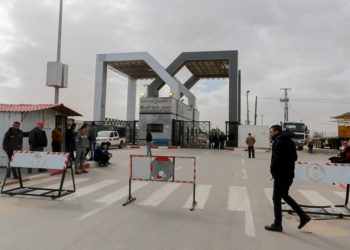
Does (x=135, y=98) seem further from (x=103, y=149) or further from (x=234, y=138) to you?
(x=103, y=149)

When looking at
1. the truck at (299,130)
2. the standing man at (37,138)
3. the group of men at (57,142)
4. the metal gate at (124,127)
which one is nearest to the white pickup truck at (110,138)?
the metal gate at (124,127)

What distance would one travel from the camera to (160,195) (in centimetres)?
993

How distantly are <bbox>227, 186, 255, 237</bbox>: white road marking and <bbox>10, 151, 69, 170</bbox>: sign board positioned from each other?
4.42 metres

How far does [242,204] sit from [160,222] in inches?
107

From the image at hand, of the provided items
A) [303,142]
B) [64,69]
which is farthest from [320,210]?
[303,142]

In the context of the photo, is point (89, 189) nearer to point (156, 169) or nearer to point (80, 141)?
point (156, 169)

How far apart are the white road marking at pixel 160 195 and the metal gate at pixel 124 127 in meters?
35.5

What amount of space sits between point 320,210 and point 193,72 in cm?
5219

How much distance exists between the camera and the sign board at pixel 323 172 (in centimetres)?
814

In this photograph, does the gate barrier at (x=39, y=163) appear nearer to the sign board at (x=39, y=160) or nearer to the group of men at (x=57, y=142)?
the sign board at (x=39, y=160)

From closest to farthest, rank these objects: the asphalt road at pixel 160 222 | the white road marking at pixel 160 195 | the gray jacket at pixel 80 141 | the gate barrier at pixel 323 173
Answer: the asphalt road at pixel 160 222 → the gate barrier at pixel 323 173 → the white road marking at pixel 160 195 → the gray jacket at pixel 80 141

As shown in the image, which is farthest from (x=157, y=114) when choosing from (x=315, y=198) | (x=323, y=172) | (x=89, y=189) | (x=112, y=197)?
(x=323, y=172)

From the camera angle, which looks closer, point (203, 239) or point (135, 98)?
point (203, 239)

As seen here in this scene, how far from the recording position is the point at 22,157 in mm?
9992
